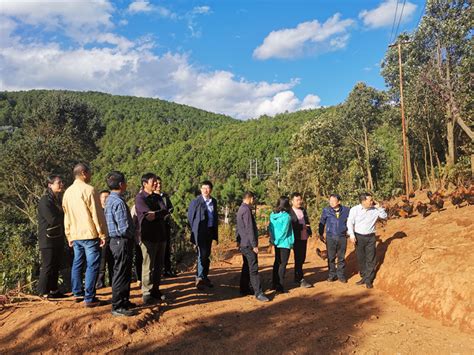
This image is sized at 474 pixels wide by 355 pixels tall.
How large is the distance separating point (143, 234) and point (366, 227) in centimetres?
345

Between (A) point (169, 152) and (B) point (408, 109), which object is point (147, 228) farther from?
(A) point (169, 152)

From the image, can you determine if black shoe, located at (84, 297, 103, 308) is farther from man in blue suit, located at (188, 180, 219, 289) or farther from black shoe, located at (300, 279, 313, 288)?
black shoe, located at (300, 279, 313, 288)

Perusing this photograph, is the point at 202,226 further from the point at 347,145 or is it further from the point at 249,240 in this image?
the point at 347,145

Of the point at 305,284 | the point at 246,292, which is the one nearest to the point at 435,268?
the point at 305,284

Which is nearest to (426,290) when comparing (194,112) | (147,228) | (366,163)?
(147,228)

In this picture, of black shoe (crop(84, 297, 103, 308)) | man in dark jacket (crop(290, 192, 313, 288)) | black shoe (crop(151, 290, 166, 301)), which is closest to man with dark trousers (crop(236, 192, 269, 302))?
man in dark jacket (crop(290, 192, 313, 288))

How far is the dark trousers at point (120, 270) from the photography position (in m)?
4.03

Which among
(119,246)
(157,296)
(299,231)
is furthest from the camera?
(299,231)

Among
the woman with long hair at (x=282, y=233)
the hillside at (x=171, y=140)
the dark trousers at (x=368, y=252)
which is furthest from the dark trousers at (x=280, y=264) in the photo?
the hillside at (x=171, y=140)

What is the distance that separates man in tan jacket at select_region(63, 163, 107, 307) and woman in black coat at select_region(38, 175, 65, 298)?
0.57 metres

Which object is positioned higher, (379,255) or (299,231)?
(299,231)

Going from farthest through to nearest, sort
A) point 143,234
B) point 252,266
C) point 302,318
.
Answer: point 252,266 < point 302,318 < point 143,234

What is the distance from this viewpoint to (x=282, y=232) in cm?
552

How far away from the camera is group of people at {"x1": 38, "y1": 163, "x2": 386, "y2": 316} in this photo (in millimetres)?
4113
